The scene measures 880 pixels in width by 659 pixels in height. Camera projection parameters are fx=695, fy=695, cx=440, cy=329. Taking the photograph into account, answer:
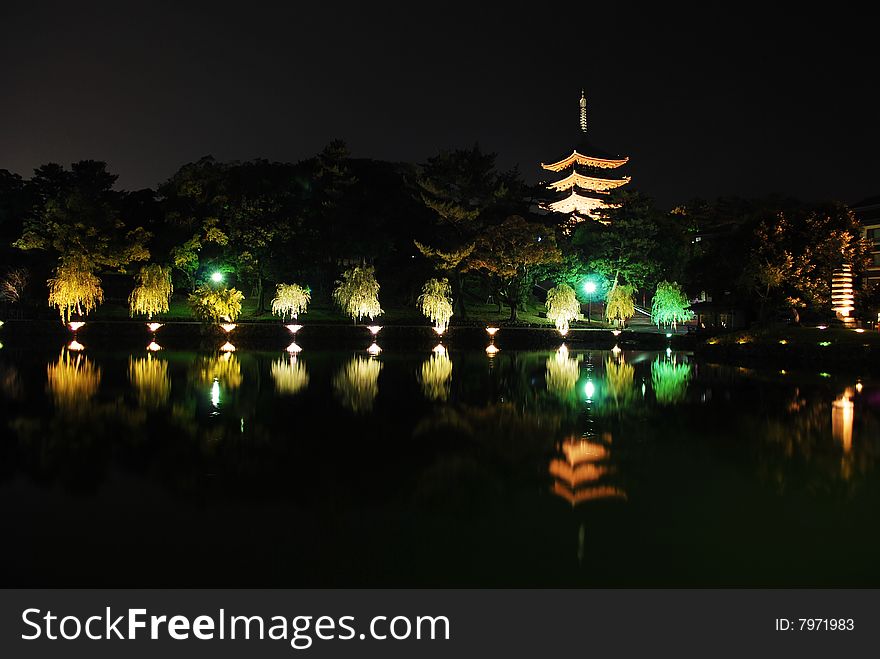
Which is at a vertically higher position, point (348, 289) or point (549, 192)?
point (549, 192)

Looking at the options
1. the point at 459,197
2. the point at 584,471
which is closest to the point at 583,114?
the point at 459,197

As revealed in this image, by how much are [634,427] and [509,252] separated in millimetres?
28132

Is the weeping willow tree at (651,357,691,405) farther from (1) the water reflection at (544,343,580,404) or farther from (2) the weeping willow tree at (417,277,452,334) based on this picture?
(2) the weeping willow tree at (417,277,452,334)

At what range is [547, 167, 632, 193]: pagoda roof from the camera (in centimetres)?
5684

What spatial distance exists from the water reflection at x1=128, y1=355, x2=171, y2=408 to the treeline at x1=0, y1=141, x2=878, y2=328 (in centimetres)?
1324

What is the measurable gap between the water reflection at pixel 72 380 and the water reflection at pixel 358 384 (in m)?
5.14

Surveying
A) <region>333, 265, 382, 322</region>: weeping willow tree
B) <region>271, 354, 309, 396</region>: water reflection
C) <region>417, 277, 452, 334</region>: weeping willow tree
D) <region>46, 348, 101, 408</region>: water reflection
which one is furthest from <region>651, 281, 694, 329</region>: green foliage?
<region>46, 348, 101, 408</region>: water reflection

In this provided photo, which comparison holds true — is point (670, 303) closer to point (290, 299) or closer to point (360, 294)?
point (360, 294)

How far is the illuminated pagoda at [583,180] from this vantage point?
56219 millimetres

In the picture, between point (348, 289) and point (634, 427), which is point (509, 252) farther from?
point (634, 427)

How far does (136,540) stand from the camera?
6176 mm

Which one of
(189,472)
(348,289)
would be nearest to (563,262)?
(348,289)

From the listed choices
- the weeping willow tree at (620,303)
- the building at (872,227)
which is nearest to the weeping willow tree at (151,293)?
the weeping willow tree at (620,303)
